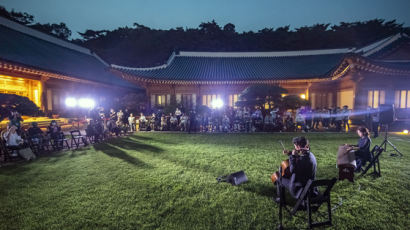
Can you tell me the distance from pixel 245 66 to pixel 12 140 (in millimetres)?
16699

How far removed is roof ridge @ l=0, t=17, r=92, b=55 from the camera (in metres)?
13.6

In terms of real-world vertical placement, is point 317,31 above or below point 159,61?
above

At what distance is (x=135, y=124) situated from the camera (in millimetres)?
13273

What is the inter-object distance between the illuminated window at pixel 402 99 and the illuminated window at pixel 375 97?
91 centimetres

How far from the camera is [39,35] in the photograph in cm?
1609

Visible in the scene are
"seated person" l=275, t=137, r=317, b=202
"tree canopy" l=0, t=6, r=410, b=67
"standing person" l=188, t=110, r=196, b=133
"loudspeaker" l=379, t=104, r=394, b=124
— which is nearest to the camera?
"seated person" l=275, t=137, r=317, b=202

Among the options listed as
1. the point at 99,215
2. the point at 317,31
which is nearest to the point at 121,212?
the point at 99,215

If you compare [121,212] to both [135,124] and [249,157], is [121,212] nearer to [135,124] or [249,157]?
[249,157]

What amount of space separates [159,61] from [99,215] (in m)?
27.4

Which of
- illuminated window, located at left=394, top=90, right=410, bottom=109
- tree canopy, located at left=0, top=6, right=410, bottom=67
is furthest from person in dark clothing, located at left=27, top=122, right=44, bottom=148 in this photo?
tree canopy, located at left=0, top=6, right=410, bottom=67

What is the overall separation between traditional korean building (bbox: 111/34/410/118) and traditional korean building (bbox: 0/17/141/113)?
3643mm

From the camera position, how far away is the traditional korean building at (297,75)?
12.0 m

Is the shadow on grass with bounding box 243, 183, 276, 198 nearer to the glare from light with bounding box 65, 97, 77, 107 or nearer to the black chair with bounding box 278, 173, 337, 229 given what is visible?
the black chair with bounding box 278, 173, 337, 229

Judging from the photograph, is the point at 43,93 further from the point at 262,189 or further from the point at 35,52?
the point at 262,189
